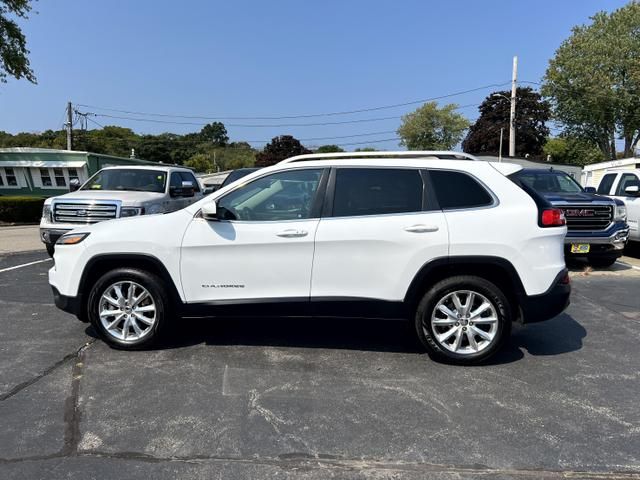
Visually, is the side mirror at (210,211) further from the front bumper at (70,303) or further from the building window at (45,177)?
the building window at (45,177)

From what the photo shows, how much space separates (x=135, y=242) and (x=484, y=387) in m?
3.26

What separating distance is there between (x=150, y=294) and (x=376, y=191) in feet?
7.50

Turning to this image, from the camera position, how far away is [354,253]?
14.3ft

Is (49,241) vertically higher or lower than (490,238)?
lower

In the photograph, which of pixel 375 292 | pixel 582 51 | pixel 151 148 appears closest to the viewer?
pixel 375 292

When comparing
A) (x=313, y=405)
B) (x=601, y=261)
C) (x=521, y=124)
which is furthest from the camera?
(x=521, y=124)

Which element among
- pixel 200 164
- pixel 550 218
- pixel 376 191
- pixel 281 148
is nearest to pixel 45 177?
pixel 376 191

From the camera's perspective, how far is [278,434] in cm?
332

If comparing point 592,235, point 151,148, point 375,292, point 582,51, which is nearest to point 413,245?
point 375,292

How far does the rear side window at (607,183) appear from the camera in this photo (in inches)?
476

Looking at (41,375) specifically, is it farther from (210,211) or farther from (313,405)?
(313,405)

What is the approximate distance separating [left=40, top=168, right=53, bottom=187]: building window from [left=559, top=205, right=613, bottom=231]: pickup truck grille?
31521 mm

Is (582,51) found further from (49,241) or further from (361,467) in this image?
(361,467)

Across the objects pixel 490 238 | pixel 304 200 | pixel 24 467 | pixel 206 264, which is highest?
pixel 304 200
